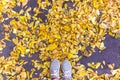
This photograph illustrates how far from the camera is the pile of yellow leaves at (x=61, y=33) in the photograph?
4.05m

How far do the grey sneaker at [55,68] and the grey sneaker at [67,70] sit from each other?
73 mm

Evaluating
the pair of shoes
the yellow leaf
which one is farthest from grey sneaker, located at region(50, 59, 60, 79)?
the yellow leaf

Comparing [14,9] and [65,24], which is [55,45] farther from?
[14,9]

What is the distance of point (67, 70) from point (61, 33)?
0.47m

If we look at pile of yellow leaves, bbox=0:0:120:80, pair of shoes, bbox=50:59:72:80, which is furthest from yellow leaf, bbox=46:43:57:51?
pair of shoes, bbox=50:59:72:80

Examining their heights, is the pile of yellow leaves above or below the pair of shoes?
above

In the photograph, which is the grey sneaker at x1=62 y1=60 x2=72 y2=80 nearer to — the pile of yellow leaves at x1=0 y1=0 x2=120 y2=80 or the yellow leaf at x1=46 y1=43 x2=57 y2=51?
the pile of yellow leaves at x1=0 y1=0 x2=120 y2=80

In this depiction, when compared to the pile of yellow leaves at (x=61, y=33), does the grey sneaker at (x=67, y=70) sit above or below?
below

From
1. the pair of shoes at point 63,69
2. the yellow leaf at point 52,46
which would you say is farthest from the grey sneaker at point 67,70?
the yellow leaf at point 52,46

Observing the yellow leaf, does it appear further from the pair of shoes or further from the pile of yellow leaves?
the pair of shoes

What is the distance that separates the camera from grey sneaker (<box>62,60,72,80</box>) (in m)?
3.96

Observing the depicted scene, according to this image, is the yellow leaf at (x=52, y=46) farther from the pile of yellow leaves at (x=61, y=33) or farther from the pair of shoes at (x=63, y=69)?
the pair of shoes at (x=63, y=69)

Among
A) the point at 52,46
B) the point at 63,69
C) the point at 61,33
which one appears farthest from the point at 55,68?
the point at 61,33

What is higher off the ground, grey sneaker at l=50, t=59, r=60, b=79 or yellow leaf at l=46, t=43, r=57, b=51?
yellow leaf at l=46, t=43, r=57, b=51
